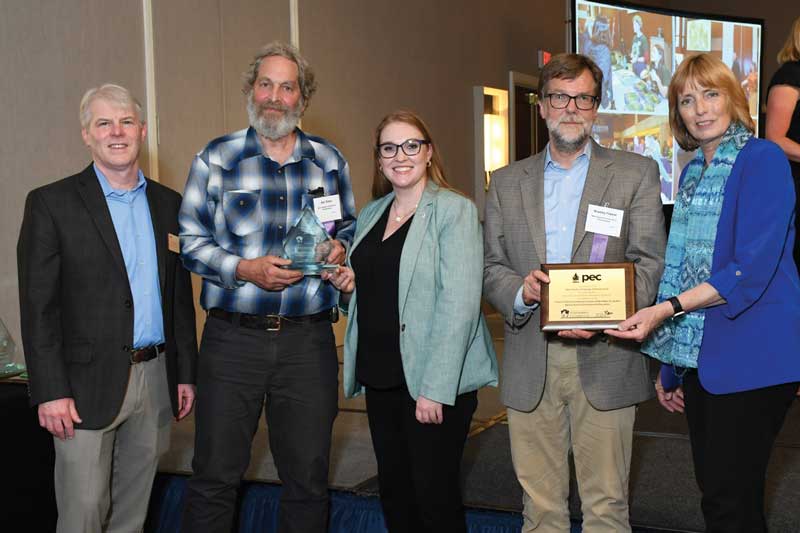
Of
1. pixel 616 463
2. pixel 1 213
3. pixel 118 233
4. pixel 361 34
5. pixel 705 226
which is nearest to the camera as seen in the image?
pixel 705 226

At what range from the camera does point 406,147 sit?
2.54 m

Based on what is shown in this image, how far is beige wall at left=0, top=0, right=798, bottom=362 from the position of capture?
418cm

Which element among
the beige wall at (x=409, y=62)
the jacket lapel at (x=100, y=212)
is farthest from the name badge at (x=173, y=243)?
the beige wall at (x=409, y=62)

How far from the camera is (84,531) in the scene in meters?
2.55

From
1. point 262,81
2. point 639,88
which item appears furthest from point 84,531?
point 639,88

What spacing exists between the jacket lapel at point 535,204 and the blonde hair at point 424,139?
0.72 ft

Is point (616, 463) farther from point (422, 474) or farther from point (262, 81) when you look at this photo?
point (262, 81)

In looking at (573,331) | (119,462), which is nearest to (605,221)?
(573,331)

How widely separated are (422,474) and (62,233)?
1.21 meters

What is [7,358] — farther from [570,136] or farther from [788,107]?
[788,107]

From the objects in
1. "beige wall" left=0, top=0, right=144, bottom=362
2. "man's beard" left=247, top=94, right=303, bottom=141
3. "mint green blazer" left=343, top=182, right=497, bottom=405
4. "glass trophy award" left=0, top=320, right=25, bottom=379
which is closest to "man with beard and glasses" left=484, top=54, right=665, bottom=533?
"mint green blazer" left=343, top=182, right=497, bottom=405

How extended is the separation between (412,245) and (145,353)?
845 mm

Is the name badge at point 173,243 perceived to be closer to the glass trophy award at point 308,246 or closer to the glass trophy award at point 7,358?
the glass trophy award at point 308,246

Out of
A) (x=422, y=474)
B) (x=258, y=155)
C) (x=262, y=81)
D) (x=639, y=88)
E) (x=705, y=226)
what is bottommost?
(x=422, y=474)
